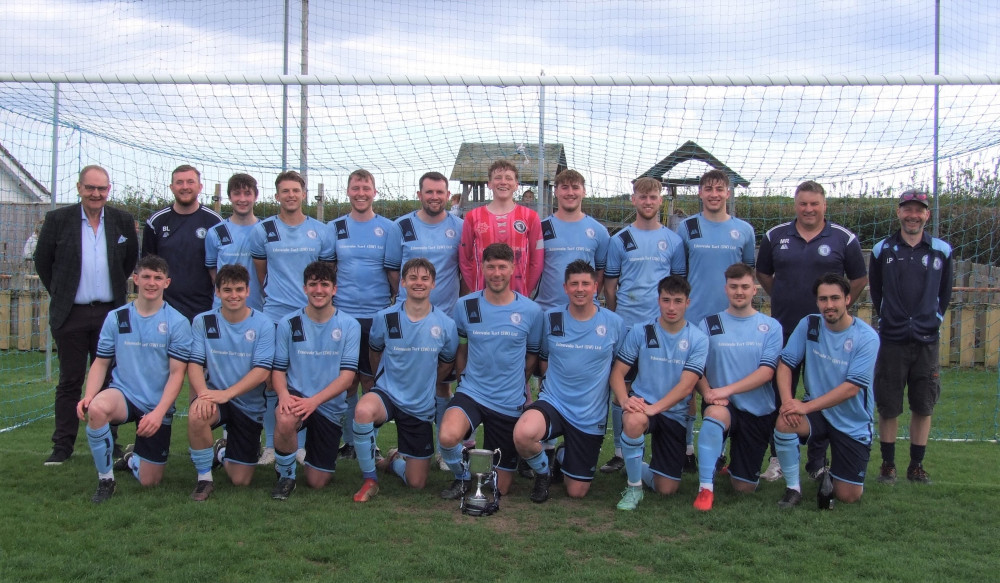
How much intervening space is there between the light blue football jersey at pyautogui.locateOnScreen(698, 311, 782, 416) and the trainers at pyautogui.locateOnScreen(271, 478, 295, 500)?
245 centimetres

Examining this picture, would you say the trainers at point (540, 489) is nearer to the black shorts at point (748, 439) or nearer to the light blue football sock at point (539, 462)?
the light blue football sock at point (539, 462)

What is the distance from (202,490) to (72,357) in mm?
1585

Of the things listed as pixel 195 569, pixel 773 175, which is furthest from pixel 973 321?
pixel 195 569

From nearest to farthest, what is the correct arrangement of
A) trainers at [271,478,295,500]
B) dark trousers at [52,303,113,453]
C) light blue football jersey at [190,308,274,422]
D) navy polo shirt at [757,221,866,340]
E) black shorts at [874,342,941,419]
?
trainers at [271,478,295,500]
light blue football jersey at [190,308,274,422]
navy polo shirt at [757,221,866,340]
black shorts at [874,342,941,419]
dark trousers at [52,303,113,453]

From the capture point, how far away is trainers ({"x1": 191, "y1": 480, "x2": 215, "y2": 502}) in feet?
13.6

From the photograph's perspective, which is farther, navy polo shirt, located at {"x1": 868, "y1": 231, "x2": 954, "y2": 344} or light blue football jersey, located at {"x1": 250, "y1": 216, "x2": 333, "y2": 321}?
light blue football jersey, located at {"x1": 250, "y1": 216, "x2": 333, "y2": 321}

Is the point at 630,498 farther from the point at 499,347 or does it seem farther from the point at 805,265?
the point at 805,265

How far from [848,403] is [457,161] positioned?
3.78 metres

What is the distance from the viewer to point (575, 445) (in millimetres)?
4324

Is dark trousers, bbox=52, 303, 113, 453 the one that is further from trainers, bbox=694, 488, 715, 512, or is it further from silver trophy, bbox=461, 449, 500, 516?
trainers, bbox=694, 488, 715, 512

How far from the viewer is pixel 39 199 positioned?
758 centimetres

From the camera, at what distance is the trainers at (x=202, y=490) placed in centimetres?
414

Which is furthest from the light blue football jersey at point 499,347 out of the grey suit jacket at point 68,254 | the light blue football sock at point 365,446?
the grey suit jacket at point 68,254

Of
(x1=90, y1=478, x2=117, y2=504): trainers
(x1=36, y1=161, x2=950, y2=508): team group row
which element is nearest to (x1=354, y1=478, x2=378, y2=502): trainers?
(x1=36, y1=161, x2=950, y2=508): team group row
